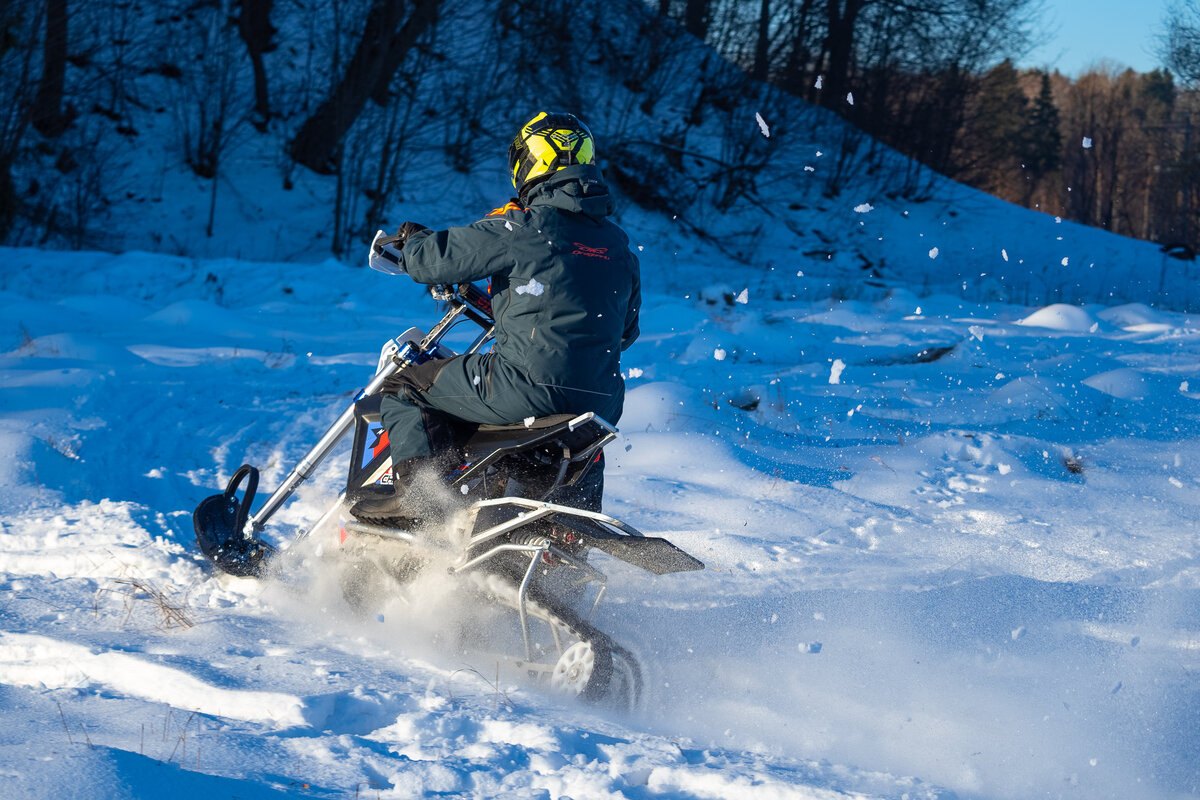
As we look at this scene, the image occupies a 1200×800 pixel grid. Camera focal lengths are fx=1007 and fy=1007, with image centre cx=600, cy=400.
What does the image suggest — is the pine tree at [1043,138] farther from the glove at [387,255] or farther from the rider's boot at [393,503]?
the rider's boot at [393,503]

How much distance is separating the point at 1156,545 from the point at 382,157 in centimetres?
1264

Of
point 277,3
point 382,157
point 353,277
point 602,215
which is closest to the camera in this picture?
point 602,215

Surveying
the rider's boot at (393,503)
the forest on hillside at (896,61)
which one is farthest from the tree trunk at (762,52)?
the rider's boot at (393,503)

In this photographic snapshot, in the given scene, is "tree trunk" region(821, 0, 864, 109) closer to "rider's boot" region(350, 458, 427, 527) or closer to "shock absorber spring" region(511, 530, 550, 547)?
"rider's boot" region(350, 458, 427, 527)

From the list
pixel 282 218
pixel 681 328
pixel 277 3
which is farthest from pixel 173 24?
pixel 681 328

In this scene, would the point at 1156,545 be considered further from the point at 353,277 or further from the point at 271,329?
the point at 353,277

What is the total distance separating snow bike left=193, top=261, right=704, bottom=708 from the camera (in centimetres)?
324

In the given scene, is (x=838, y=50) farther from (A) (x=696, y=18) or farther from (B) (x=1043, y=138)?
(B) (x=1043, y=138)

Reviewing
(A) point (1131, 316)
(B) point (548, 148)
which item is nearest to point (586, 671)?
(B) point (548, 148)

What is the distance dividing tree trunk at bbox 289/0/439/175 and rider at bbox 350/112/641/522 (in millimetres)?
12607

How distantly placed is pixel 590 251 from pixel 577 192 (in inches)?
7.8

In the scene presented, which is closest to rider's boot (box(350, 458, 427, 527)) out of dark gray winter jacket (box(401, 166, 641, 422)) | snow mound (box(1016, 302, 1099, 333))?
dark gray winter jacket (box(401, 166, 641, 422))

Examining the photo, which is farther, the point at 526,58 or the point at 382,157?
the point at 526,58

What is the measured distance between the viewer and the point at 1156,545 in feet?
16.2
